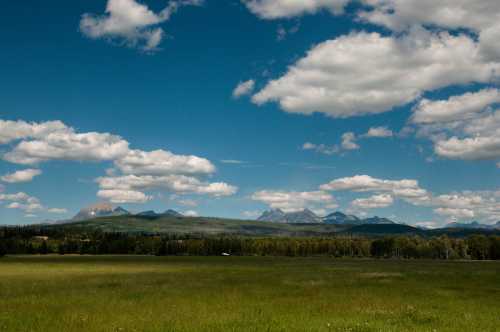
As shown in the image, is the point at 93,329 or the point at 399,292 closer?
the point at 93,329

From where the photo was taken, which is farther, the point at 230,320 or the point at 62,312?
the point at 62,312

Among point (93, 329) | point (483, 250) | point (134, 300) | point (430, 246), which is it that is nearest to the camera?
point (93, 329)

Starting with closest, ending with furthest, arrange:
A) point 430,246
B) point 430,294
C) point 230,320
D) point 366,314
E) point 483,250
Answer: point 230,320, point 366,314, point 430,294, point 483,250, point 430,246

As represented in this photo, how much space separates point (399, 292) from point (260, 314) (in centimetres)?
1696

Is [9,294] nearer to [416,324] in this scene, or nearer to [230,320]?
[230,320]

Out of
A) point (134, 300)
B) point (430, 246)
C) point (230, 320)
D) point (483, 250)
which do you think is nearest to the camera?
point (230, 320)

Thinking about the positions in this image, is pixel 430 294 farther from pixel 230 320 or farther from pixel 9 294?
pixel 9 294

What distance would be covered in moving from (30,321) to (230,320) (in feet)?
31.9

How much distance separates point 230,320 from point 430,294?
1998cm

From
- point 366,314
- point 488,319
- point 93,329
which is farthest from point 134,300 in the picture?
point 488,319

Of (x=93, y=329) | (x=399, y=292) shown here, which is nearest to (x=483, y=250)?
(x=399, y=292)

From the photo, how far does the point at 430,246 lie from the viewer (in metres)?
183

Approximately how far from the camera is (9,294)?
3712cm

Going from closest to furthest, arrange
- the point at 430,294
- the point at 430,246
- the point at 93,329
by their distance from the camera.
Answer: the point at 93,329 < the point at 430,294 < the point at 430,246
